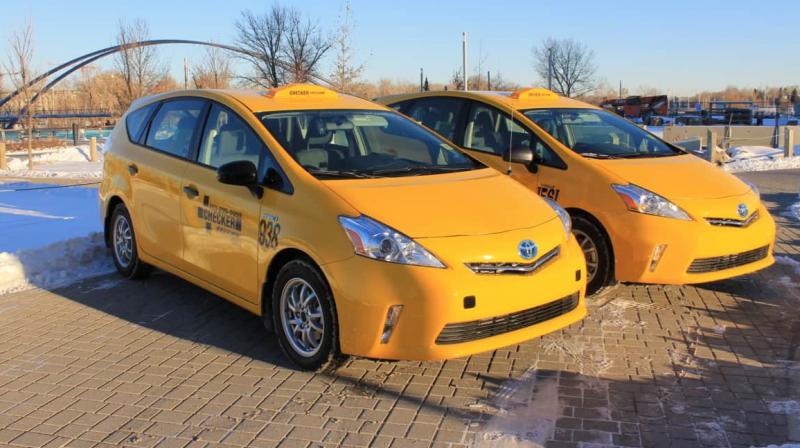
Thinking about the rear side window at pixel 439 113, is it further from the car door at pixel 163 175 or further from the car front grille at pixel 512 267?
the car front grille at pixel 512 267

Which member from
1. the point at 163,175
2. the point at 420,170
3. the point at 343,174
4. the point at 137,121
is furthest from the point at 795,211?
the point at 137,121

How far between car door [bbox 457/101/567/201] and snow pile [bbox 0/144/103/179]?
38.8 ft

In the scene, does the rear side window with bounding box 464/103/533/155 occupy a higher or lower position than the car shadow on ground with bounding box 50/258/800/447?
higher

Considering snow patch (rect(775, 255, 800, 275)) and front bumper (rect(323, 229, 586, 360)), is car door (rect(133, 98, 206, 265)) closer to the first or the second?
front bumper (rect(323, 229, 586, 360))

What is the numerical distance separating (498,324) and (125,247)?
12.8ft

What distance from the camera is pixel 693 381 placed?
13.0 ft

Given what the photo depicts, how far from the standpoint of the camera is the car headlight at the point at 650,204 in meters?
5.14

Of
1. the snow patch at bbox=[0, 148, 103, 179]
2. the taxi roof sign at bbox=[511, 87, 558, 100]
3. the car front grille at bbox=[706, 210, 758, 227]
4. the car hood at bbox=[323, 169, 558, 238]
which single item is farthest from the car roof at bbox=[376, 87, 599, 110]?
the snow patch at bbox=[0, 148, 103, 179]

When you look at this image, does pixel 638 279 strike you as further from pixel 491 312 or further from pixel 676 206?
pixel 491 312

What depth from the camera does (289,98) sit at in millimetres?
5195

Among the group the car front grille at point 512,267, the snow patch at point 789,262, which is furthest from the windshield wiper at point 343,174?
the snow patch at point 789,262

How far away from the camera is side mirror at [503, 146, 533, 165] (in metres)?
5.74

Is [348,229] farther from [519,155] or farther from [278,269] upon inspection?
[519,155]

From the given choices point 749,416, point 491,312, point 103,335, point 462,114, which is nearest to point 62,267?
point 103,335
